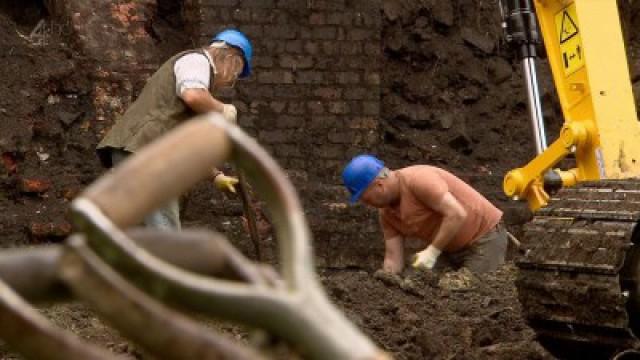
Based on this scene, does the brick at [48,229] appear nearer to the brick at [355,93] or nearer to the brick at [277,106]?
the brick at [277,106]

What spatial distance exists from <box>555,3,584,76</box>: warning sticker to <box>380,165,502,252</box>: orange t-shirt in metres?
1.00

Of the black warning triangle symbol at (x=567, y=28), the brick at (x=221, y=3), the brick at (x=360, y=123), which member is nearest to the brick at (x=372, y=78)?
the brick at (x=360, y=123)

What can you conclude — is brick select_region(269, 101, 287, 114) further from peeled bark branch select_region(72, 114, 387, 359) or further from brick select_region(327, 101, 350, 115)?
peeled bark branch select_region(72, 114, 387, 359)

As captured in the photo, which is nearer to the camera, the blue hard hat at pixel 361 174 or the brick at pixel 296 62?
the blue hard hat at pixel 361 174

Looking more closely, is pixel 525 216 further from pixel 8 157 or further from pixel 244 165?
pixel 244 165

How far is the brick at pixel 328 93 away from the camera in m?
8.75

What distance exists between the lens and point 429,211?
22.7ft

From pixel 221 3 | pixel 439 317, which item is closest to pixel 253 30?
pixel 221 3

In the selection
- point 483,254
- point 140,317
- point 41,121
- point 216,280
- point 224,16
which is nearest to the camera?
point 140,317

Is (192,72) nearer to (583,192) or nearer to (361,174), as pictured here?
(361,174)

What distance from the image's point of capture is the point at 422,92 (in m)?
9.56

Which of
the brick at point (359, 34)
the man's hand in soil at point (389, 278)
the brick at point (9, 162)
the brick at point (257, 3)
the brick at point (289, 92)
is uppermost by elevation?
the brick at point (257, 3)

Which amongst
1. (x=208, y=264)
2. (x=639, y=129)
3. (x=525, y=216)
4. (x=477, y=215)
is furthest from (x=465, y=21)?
(x=208, y=264)

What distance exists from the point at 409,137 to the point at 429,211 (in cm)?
253
